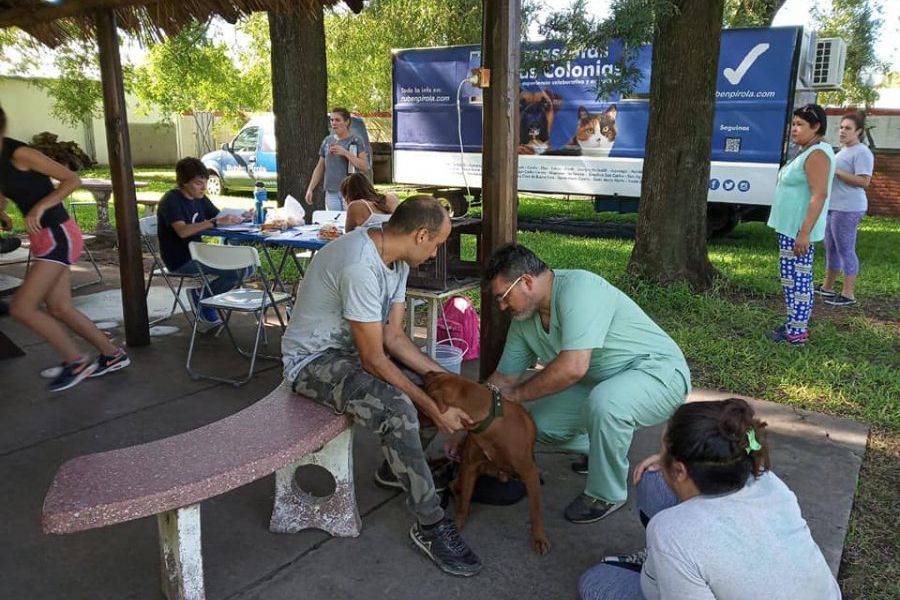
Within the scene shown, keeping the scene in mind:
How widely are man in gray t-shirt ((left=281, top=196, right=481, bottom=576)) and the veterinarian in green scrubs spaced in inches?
15.0

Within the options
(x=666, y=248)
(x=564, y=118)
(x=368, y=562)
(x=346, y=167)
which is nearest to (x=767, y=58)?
(x=564, y=118)

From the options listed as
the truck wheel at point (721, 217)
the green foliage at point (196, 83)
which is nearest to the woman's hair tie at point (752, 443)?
the truck wheel at point (721, 217)

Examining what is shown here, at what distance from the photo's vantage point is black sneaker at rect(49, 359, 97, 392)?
429 centimetres

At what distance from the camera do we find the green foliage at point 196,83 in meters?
17.4

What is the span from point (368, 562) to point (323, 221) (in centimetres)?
355

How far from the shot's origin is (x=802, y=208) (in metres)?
5.03

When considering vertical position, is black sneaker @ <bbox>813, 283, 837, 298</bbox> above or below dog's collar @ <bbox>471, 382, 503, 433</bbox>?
below

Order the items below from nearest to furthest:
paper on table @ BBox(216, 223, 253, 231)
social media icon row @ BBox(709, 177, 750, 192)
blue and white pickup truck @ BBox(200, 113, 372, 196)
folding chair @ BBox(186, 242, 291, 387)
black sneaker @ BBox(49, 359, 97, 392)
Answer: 1. black sneaker @ BBox(49, 359, 97, 392)
2. folding chair @ BBox(186, 242, 291, 387)
3. paper on table @ BBox(216, 223, 253, 231)
4. social media icon row @ BBox(709, 177, 750, 192)
5. blue and white pickup truck @ BBox(200, 113, 372, 196)

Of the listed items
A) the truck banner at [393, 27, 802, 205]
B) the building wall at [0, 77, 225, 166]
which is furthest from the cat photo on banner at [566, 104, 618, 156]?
the building wall at [0, 77, 225, 166]

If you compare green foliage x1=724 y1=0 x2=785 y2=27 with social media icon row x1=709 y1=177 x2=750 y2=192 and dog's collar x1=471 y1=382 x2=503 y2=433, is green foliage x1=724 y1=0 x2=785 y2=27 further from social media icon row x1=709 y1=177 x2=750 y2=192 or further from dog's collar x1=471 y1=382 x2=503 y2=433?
dog's collar x1=471 y1=382 x2=503 y2=433

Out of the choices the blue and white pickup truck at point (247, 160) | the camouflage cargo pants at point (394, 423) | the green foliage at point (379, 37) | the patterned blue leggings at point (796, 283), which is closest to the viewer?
the camouflage cargo pants at point (394, 423)

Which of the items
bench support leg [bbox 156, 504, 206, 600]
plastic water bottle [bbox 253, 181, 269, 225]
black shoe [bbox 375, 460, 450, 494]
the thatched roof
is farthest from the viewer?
plastic water bottle [bbox 253, 181, 269, 225]

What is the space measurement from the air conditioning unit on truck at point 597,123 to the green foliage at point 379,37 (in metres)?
2.94

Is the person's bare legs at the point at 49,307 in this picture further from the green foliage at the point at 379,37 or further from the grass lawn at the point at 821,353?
the green foliage at the point at 379,37
